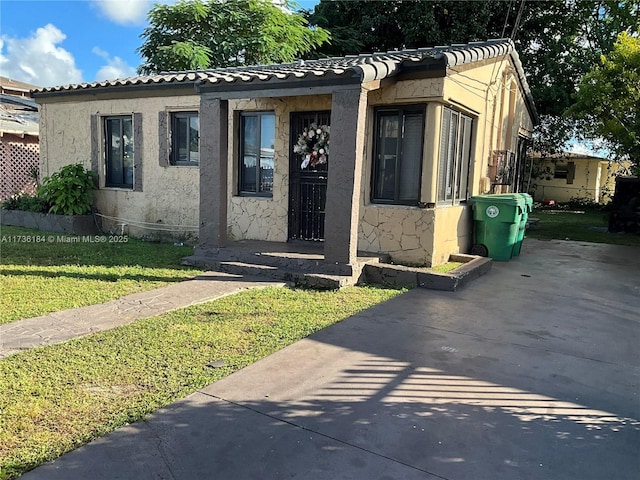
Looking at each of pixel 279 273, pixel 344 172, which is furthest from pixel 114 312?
pixel 344 172

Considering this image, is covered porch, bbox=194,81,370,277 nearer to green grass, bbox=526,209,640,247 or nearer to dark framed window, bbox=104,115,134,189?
dark framed window, bbox=104,115,134,189

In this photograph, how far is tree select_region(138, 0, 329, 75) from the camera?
19.8m

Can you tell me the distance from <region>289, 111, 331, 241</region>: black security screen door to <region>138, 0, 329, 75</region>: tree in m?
11.9

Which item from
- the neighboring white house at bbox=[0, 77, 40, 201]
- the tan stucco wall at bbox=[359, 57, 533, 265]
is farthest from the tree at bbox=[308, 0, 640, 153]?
the neighboring white house at bbox=[0, 77, 40, 201]

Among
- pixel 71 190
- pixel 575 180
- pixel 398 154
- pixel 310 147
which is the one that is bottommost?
pixel 71 190

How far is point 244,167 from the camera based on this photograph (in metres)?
9.64

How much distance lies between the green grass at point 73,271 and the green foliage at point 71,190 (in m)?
0.73

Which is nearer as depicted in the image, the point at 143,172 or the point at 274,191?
the point at 274,191

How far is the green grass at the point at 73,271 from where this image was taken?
18.8ft

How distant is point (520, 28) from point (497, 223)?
1595 cm

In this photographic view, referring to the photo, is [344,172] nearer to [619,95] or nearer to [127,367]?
[127,367]

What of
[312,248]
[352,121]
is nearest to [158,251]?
[312,248]

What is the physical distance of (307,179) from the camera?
29.7 feet

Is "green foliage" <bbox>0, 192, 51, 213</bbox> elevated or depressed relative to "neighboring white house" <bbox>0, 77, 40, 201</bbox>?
depressed
